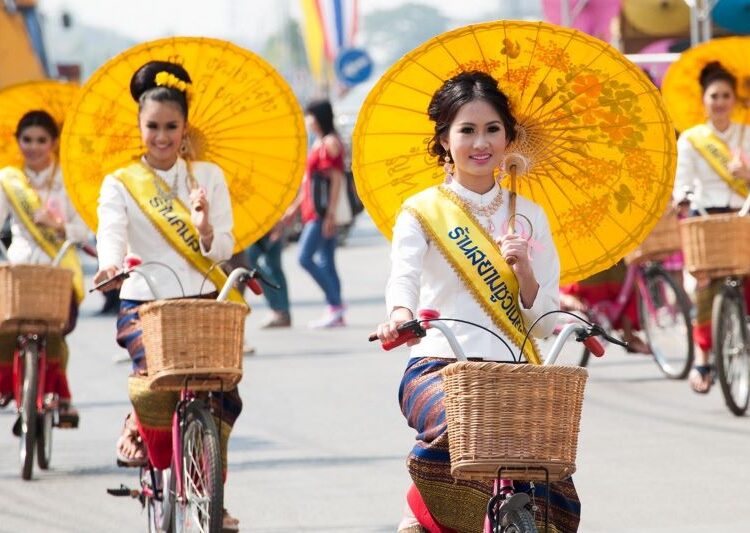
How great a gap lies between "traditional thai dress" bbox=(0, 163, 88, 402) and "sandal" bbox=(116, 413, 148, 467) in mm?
2535

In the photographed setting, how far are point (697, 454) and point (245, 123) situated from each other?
11.1 feet

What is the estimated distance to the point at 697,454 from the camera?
32.8ft

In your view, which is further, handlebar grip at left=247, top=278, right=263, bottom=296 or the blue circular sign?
the blue circular sign

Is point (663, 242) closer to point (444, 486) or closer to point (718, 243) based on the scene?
point (718, 243)

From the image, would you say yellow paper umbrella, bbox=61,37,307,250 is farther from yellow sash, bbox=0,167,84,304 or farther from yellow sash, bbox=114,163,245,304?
yellow sash, bbox=0,167,84,304

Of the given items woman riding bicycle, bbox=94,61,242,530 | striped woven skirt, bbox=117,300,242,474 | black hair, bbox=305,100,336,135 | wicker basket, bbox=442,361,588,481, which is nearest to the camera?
wicker basket, bbox=442,361,588,481

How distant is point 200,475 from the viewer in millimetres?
6770

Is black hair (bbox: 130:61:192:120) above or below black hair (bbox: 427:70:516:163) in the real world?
above

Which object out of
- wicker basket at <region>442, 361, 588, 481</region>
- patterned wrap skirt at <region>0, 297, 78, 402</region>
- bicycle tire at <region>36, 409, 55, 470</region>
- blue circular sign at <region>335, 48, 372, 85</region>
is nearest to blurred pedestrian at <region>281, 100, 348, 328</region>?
patterned wrap skirt at <region>0, 297, 78, 402</region>

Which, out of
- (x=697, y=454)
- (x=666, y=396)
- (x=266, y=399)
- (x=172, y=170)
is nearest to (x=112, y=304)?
(x=266, y=399)

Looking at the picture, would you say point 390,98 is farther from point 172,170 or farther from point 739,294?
point 739,294

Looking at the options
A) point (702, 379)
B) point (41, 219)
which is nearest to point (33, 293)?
point (41, 219)

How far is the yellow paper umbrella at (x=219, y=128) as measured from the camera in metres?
8.02

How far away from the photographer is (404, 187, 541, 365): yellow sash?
5742mm
